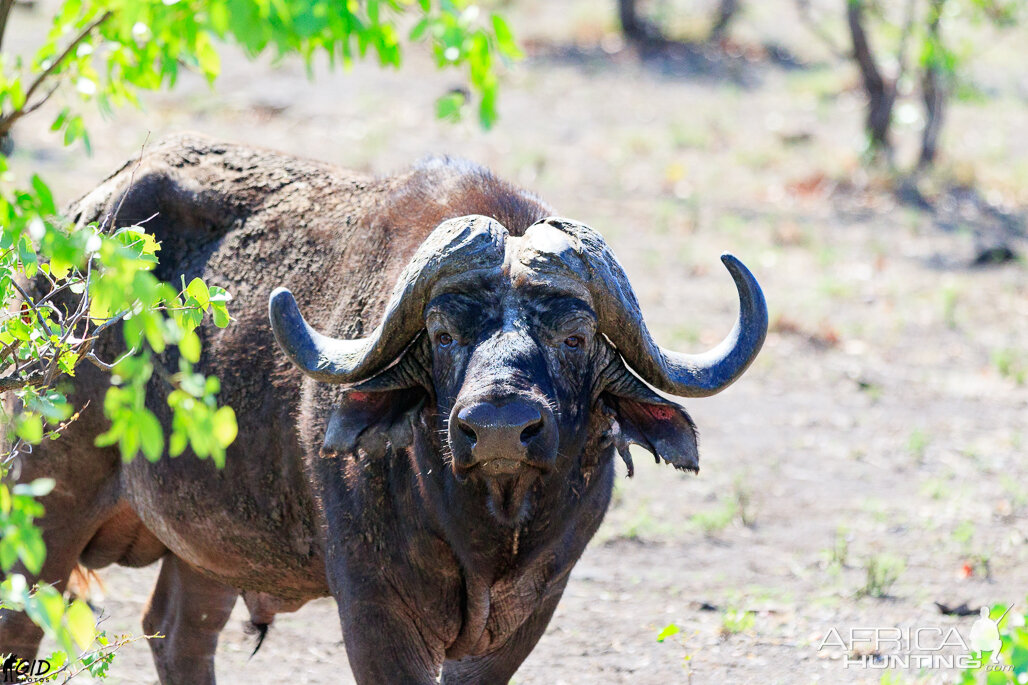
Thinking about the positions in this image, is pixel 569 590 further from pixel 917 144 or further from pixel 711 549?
pixel 917 144

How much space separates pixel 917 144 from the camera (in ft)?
54.2

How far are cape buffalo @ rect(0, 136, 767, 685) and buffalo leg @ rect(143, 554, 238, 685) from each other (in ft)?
1.16

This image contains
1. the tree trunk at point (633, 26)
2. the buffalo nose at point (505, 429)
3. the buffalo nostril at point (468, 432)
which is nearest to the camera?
the buffalo nose at point (505, 429)

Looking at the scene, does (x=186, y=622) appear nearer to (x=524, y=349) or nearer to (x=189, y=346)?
(x=524, y=349)

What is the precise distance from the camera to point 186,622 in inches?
202

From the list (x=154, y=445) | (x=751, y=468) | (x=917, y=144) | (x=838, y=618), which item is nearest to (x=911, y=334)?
(x=751, y=468)

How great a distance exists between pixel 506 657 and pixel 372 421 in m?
1.00

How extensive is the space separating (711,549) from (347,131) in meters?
9.56

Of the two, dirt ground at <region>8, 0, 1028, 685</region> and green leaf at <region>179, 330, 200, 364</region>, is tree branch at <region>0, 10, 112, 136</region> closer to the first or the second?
dirt ground at <region>8, 0, 1028, 685</region>

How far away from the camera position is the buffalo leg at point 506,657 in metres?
4.15

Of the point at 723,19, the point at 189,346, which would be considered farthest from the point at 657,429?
the point at 723,19

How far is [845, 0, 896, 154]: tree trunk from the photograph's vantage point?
14641 millimetres

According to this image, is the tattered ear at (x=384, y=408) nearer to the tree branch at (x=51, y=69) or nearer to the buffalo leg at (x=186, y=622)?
the tree branch at (x=51, y=69)

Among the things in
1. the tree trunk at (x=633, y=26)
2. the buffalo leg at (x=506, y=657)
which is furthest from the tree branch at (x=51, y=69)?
the tree trunk at (x=633, y=26)
